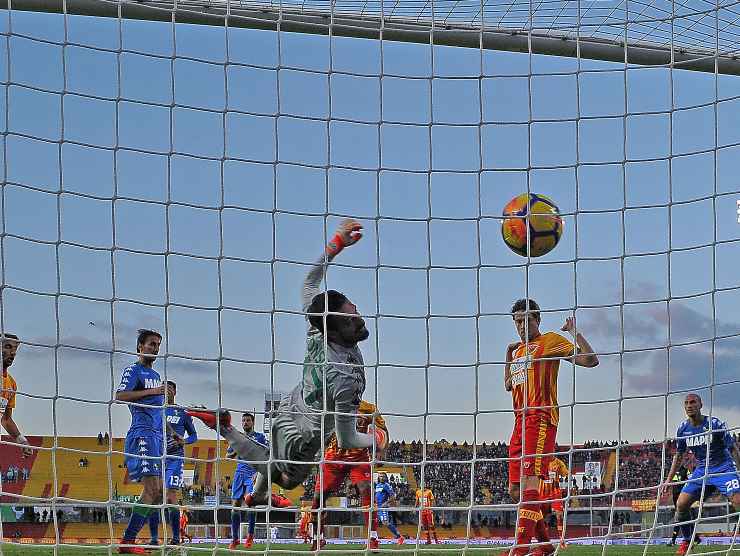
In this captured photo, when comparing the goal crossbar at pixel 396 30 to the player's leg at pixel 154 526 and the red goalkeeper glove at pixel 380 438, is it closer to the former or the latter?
the red goalkeeper glove at pixel 380 438

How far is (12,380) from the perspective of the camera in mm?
6953

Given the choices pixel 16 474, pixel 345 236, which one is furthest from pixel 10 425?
pixel 16 474

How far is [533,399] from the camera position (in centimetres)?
588

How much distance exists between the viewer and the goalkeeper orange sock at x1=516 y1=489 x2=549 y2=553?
219 inches

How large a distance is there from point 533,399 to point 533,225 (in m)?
0.98

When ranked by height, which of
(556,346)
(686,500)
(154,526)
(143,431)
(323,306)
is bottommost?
(154,526)

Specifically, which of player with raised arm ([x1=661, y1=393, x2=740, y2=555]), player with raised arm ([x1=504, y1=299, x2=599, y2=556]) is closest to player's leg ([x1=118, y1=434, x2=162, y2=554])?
player with raised arm ([x1=504, y1=299, x2=599, y2=556])

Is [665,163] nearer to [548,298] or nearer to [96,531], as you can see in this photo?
[548,298]

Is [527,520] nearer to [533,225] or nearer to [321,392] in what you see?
[321,392]

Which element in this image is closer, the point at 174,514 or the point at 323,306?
the point at 323,306

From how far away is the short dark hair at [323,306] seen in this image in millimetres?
5445

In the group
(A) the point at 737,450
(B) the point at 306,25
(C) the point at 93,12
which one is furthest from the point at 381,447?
(A) the point at 737,450

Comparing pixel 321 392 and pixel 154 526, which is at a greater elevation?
pixel 321 392

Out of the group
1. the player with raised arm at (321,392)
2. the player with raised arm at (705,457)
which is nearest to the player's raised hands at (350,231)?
the player with raised arm at (321,392)
